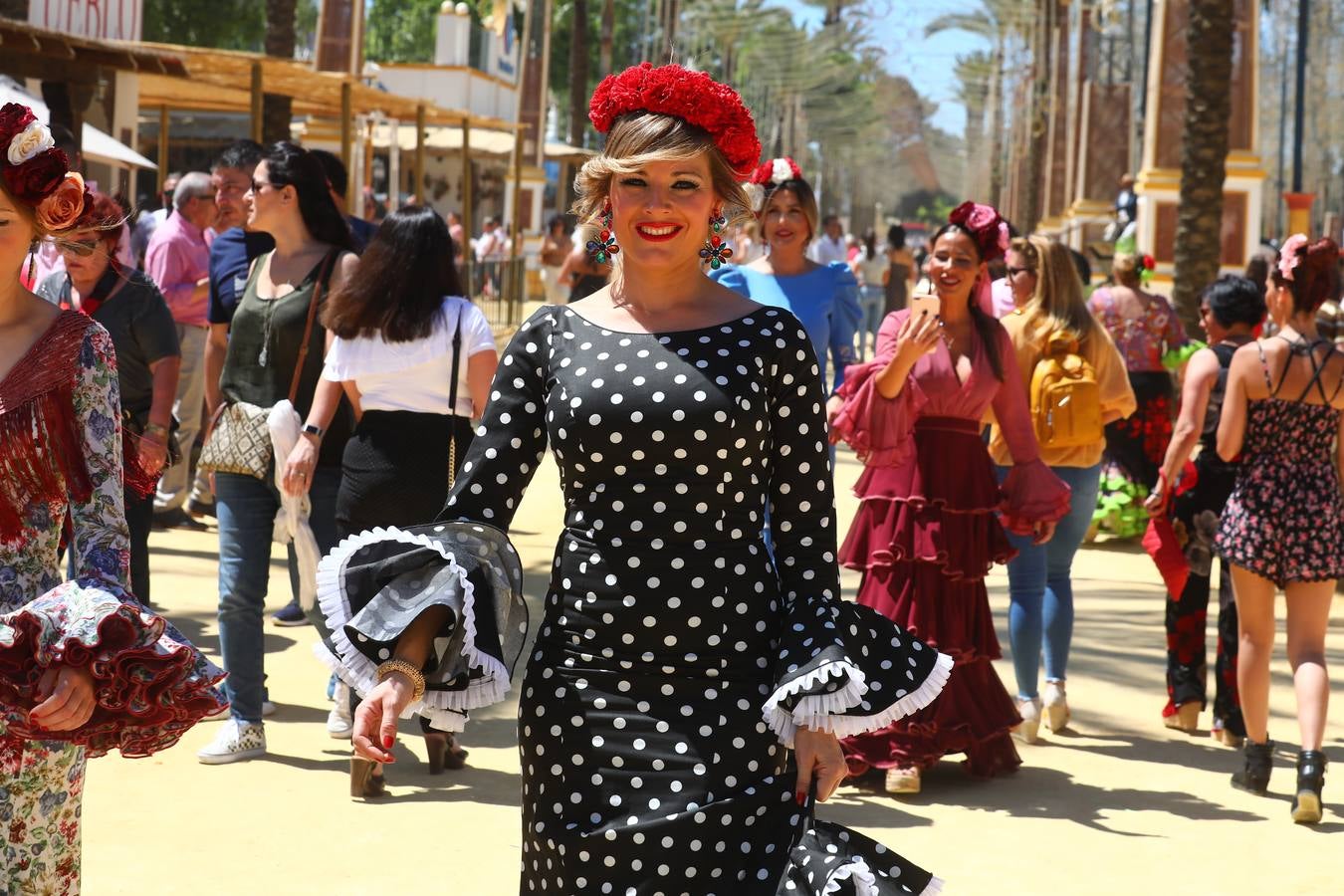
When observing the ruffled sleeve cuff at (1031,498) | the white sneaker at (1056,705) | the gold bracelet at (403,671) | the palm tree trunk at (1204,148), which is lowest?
the white sneaker at (1056,705)

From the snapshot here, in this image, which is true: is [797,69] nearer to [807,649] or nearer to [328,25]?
[328,25]

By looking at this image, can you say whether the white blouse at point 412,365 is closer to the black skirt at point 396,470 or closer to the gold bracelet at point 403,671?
the black skirt at point 396,470

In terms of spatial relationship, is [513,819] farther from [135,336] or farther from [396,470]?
[135,336]

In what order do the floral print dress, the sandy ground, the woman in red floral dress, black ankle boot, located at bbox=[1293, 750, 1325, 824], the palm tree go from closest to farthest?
the floral print dress, the woman in red floral dress, the sandy ground, black ankle boot, located at bbox=[1293, 750, 1325, 824], the palm tree

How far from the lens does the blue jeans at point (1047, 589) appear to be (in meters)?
7.29

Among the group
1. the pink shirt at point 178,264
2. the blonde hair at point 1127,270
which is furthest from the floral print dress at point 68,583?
the blonde hair at point 1127,270

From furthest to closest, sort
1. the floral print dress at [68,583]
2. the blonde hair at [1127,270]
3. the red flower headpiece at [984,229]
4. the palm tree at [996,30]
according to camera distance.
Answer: the palm tree at [996,30] → the blonde hair at [1127,270] → the red flower headpiece at [984,229] → the floral print dress at [68,583]

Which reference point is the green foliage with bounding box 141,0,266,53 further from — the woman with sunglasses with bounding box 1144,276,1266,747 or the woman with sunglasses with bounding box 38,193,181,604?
the woman with sunglasses with bounding box 1144,276,1266,747

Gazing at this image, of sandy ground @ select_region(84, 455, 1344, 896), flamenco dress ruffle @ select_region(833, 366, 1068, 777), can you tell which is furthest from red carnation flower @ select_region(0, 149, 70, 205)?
flamenco dress ruffle @ select_region(833, 366, 1068, 777)

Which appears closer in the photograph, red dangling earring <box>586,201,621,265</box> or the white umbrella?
red dangling earring <box>586,201,621,265</box>

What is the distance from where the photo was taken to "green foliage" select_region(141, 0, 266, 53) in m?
47.5

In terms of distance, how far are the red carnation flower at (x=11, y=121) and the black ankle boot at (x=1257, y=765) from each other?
Answer: 16.5 ft

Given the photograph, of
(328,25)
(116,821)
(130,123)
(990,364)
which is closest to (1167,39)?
(328,25)

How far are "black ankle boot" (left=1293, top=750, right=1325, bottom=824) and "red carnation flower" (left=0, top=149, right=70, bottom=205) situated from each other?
15.6 feet
